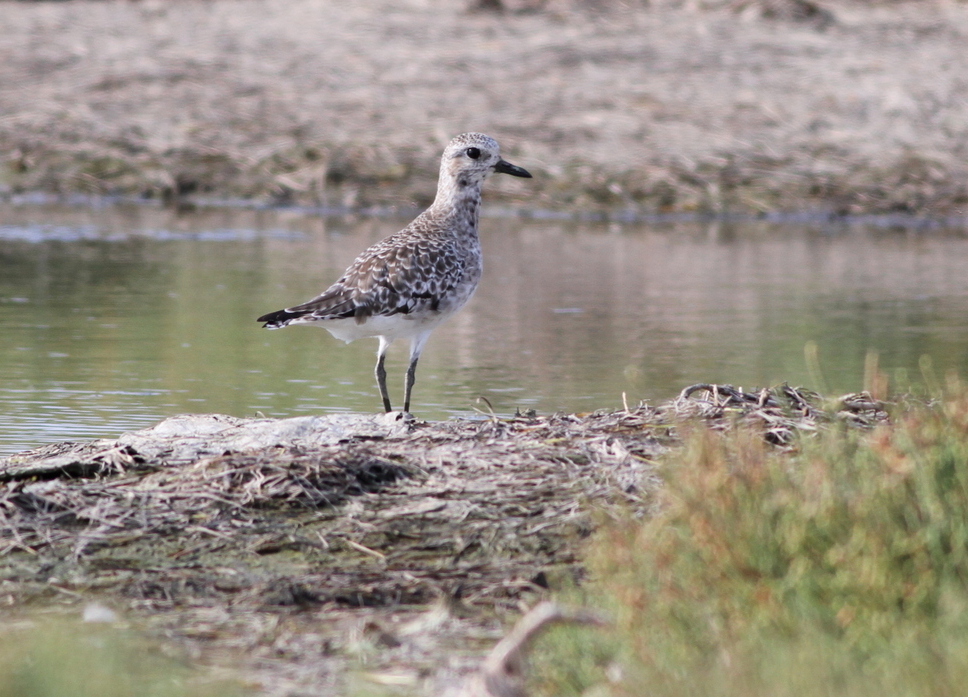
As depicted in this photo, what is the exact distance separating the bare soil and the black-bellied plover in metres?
8.15

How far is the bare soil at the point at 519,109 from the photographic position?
18.7 meters

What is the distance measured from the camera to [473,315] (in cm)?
1386

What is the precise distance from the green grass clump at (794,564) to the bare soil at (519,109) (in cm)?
1299

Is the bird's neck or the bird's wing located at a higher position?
the bird's neck

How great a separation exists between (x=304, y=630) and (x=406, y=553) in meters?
0.81

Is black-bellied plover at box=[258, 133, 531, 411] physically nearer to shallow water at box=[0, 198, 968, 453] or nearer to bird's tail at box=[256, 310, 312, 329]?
bird's tail at box=[256, 310, 312, 329]

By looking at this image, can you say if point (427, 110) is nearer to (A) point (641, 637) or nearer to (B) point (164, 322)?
(B) point (164, 322)

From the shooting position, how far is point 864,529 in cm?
530

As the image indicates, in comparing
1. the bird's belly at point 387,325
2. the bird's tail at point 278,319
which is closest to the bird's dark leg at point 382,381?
the bird's belly at point 387,325

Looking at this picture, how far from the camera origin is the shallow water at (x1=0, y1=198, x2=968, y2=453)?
1053cm

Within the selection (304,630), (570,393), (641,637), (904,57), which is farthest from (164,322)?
(904,57)

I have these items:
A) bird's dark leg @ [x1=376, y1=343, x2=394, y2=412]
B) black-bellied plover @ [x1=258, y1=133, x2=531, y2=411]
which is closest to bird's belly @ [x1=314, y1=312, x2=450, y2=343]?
black-bellied plover @ [x1=258, y1=133, x2=531, y2=411]

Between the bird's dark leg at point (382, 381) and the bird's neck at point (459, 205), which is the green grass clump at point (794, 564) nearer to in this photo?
the bird's dark leg at point (382, 381)

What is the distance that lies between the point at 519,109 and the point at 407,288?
33.4ft
